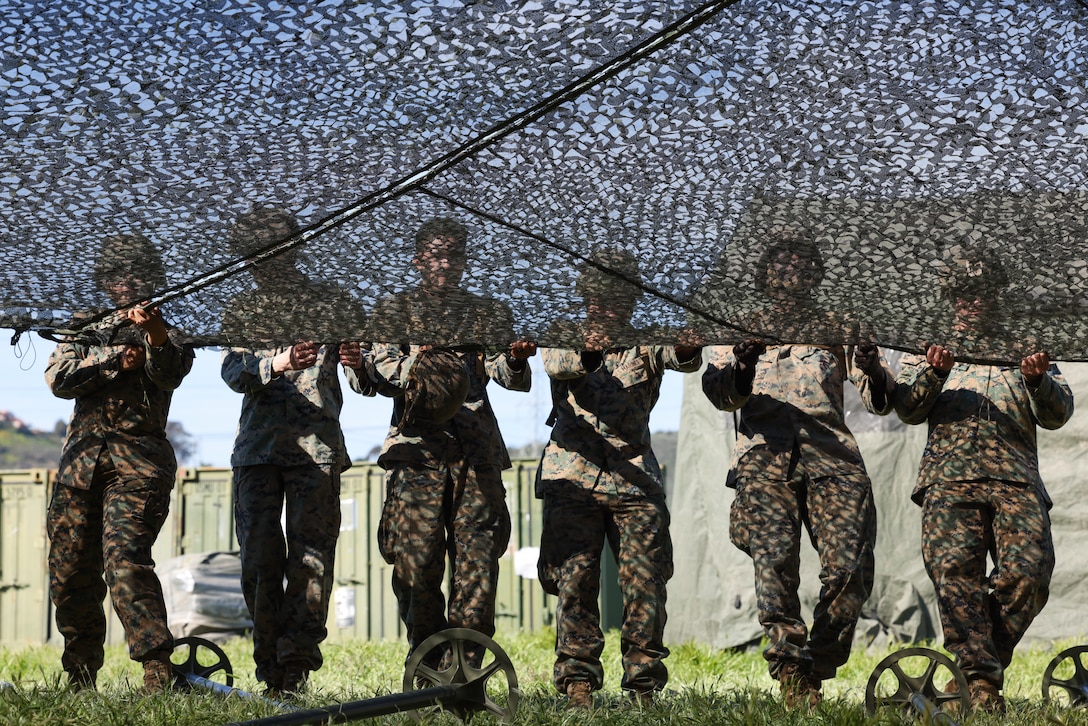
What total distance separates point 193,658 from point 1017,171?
3.93m

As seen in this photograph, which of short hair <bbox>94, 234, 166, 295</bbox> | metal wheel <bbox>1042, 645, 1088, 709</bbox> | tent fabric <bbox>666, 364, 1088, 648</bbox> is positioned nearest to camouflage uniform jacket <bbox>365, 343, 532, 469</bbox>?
short hair <bbox>94, 234, 166, 295</bbox>

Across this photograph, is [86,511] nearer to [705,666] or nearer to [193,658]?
[193,658]

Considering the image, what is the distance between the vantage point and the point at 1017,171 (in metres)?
2.79

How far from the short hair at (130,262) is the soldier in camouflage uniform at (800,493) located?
2.20 m

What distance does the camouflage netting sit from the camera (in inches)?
96.7

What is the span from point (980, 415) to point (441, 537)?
7.52 feet

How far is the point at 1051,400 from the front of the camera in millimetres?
4668

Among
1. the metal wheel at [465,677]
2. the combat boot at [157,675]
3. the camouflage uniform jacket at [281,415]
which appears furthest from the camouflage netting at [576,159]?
the combat boot at [157,675]

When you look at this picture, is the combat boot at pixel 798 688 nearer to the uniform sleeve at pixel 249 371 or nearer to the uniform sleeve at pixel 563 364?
the uniform sleeve at pixel 563 364

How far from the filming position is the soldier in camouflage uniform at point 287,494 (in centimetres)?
493

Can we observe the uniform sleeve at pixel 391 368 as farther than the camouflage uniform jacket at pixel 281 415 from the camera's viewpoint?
No

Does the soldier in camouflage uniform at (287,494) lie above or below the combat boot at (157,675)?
above

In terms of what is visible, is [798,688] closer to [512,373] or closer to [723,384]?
[723,384]

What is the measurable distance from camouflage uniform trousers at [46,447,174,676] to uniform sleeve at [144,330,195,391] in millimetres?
459
